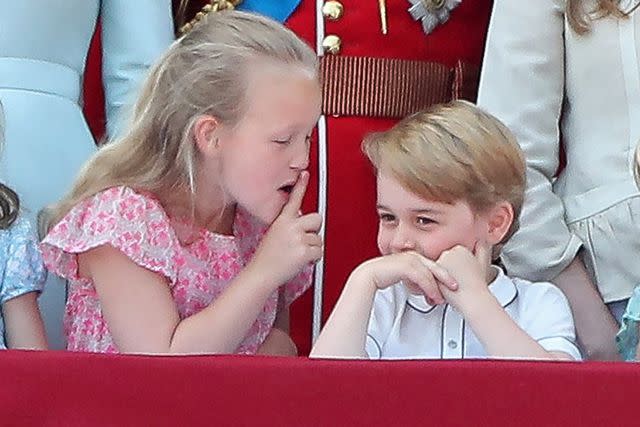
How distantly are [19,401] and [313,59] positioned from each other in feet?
2.23

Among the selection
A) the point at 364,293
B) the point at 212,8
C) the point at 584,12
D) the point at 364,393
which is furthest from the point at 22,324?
the point at 584,12

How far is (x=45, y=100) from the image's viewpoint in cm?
173

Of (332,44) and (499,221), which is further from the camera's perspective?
(332,44)

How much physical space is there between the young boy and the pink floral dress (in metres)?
0.17

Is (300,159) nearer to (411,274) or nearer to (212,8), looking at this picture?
(411,274)

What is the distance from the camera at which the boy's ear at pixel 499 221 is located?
1.63 meters

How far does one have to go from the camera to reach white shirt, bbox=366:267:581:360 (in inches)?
62.5

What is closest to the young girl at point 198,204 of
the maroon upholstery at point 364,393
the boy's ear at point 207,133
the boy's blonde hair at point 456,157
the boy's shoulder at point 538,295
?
the boy's ear at point 207,133

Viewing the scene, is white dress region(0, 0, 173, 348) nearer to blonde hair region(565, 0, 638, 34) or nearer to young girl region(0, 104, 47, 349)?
young girl region(0, 104, 47, 349)

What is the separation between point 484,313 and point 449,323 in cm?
14

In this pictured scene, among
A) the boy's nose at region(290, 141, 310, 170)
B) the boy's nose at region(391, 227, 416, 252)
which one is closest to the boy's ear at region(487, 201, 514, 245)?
the boy's nose at region(391, 227, 416, 252)

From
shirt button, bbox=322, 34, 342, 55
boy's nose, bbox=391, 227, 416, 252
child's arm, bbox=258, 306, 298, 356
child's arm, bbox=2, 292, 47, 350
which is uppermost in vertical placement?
shirt button, bbox=322, 34, 342, 55

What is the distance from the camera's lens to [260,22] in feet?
5.58

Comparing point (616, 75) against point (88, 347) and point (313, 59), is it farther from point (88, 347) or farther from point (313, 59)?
point (88, 347)
